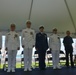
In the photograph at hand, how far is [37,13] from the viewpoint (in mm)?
8109

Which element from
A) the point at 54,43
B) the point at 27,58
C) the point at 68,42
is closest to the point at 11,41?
the point at 27,58

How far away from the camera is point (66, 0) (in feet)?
25.8

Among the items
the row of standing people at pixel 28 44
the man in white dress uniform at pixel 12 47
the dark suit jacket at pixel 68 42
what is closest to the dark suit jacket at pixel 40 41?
the row of standing people at pixel 28 44

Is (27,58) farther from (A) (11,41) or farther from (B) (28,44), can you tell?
(A) (11,41)

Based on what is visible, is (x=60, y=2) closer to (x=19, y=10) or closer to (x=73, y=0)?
(x=73, y=0)

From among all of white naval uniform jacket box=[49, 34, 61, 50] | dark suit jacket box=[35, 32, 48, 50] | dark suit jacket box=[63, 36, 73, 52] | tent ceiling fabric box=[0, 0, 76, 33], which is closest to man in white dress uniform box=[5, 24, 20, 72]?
dark suit jacket box=[35, 32, 48, 50]

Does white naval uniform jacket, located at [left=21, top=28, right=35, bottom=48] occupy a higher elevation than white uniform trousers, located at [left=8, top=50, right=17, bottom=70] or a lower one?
higher

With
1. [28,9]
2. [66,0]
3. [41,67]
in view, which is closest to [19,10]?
[28,9]

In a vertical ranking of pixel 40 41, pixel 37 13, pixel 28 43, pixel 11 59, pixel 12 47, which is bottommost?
A: pixel 11 59

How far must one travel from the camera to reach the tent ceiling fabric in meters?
7.64

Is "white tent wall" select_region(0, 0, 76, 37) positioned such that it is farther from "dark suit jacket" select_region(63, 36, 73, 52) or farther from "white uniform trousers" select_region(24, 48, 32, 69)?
"white uniform trousers" select_region(24, 48, 32, 69)

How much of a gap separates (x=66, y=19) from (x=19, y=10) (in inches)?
88.4

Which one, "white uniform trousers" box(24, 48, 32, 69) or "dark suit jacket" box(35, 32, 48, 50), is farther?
"dark suit jacket" box(35, 32, 48, 50)

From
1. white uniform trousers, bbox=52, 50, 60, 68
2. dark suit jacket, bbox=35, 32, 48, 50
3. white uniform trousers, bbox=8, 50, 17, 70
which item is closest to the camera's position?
white uniform trousers, bbox=8, 50, 17, 70
